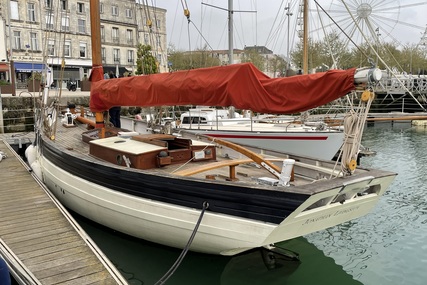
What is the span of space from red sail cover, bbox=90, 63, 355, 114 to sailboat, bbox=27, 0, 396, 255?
16 millimetres

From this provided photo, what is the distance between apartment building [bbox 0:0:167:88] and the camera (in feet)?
129

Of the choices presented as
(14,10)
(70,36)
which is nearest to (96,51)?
(14,10)

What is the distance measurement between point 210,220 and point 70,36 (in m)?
44.6

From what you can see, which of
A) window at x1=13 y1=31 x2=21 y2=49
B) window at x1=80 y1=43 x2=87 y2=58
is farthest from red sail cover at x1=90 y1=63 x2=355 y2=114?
window at x1=80 y1=43 x2=87 y2=58

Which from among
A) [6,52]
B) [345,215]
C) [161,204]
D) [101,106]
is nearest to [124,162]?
[161,204]

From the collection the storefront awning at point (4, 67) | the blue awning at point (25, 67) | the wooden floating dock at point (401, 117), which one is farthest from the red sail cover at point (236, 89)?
the blue awning at point (25, 67)

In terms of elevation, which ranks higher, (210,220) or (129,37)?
(129,37)

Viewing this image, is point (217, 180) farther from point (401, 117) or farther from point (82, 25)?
point (82, 25)

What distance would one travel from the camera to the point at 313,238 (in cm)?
804

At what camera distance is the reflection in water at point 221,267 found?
241 inches

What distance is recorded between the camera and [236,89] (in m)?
6.04

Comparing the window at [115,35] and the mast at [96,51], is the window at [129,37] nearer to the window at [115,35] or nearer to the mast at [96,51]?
the window at [115,35]

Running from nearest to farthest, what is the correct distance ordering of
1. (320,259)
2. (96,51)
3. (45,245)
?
1. (45,245)
2. (320,259)
3. (96,51)

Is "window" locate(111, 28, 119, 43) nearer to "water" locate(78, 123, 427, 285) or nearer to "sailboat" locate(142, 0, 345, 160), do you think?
"sailboat" locate(142, 0, 345, 160)
